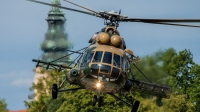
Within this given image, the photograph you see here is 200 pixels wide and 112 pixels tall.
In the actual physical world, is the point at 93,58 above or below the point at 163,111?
above

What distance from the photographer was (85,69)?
64.3 meters

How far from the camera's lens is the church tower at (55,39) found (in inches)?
6097

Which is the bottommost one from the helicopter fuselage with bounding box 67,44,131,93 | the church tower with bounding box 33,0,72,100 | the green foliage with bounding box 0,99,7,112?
the green foliage with bounding box 0,99,7,112

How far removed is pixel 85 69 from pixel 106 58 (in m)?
1.54

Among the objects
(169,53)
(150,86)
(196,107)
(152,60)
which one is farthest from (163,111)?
(150,86)

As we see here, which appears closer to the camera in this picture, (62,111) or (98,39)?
(98,39)

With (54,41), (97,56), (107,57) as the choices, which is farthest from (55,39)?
(107,57)

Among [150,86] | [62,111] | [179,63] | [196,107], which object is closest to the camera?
[150,86]

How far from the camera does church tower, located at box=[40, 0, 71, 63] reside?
155 metres

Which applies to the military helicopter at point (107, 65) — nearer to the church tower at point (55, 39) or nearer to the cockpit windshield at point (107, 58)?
the cockpit windshield at point (107, 58)

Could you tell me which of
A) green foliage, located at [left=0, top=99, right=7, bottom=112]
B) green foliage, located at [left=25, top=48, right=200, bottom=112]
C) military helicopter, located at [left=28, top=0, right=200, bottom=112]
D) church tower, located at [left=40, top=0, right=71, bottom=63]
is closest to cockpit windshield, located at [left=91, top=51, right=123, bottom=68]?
military helicopter, located at [left=28, top=0, right=200, bottom=112]

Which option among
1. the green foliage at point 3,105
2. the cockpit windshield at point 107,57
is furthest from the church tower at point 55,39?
the cockpit windshield at point 107,57

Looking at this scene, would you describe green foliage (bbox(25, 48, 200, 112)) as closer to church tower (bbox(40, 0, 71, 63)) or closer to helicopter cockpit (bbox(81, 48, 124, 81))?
church tower (bbox(40, 0, 71, 63))

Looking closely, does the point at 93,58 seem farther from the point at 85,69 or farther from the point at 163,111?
the point at 163,111
